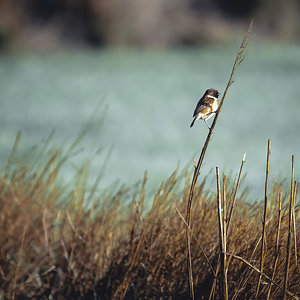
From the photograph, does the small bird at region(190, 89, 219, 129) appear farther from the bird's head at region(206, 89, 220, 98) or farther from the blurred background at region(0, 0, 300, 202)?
the blurred background at region(0, 0, 300, 202)

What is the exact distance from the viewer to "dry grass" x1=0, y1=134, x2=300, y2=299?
0.89 meters

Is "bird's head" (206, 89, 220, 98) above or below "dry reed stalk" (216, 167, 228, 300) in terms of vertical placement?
above

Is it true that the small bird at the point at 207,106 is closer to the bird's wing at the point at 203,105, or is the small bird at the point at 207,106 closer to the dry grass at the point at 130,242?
the bird's wing at the point at 203,105

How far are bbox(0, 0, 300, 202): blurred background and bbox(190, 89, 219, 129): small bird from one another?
1.89 m

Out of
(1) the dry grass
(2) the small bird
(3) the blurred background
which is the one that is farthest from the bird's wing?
(3) the blurred background

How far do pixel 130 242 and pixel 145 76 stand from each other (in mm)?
4639

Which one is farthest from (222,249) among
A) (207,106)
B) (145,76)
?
(145,76)

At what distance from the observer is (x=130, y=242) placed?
108cm

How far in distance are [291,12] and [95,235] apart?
217 inches

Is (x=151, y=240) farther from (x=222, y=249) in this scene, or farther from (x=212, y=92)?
(x=212, y=92)

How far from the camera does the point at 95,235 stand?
3.96 feet

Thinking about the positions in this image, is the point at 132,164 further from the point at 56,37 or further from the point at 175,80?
the point at 56,37

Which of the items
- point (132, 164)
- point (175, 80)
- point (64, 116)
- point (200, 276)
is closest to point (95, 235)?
point (200, 276)

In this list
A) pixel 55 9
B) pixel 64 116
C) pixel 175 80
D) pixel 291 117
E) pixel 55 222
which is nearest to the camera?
pixel 55 222
